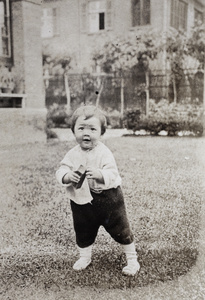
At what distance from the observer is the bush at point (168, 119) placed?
2.83 m

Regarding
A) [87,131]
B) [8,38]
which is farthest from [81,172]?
[8,38]

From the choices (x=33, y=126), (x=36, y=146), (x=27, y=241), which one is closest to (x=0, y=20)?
(x=33, y=126)

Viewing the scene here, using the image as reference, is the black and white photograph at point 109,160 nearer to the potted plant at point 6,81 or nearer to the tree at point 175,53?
the tree at point 175,53

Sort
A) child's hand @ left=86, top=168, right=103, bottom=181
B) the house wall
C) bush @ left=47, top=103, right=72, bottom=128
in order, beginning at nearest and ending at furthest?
child's hand @ left=86, top=168, right=103, bottom=181
bush @ left=47, top=103, right=72, bottom=128
the house wall

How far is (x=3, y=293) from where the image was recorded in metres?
1.54

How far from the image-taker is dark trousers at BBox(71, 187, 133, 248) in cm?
155

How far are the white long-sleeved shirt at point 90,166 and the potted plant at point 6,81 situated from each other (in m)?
3.15

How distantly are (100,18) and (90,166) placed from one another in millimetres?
1122

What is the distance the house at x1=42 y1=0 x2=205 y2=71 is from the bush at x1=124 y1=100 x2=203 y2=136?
1.97 feet

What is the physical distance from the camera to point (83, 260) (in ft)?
5.52

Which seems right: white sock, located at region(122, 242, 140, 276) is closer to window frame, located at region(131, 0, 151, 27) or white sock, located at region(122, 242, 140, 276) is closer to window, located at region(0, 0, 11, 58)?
window frame, located at region(131, 0, 151, 27)

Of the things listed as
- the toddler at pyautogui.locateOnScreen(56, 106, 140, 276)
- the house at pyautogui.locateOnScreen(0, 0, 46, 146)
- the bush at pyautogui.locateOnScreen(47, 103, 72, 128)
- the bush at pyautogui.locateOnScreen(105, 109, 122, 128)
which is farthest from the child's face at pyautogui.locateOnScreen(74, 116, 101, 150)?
the house at pyautogui.locateOnScreen(0, 0, 46, 146)

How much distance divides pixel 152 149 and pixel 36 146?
4.10ft

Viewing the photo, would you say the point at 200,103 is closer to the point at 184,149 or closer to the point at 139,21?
the point at 184,149
